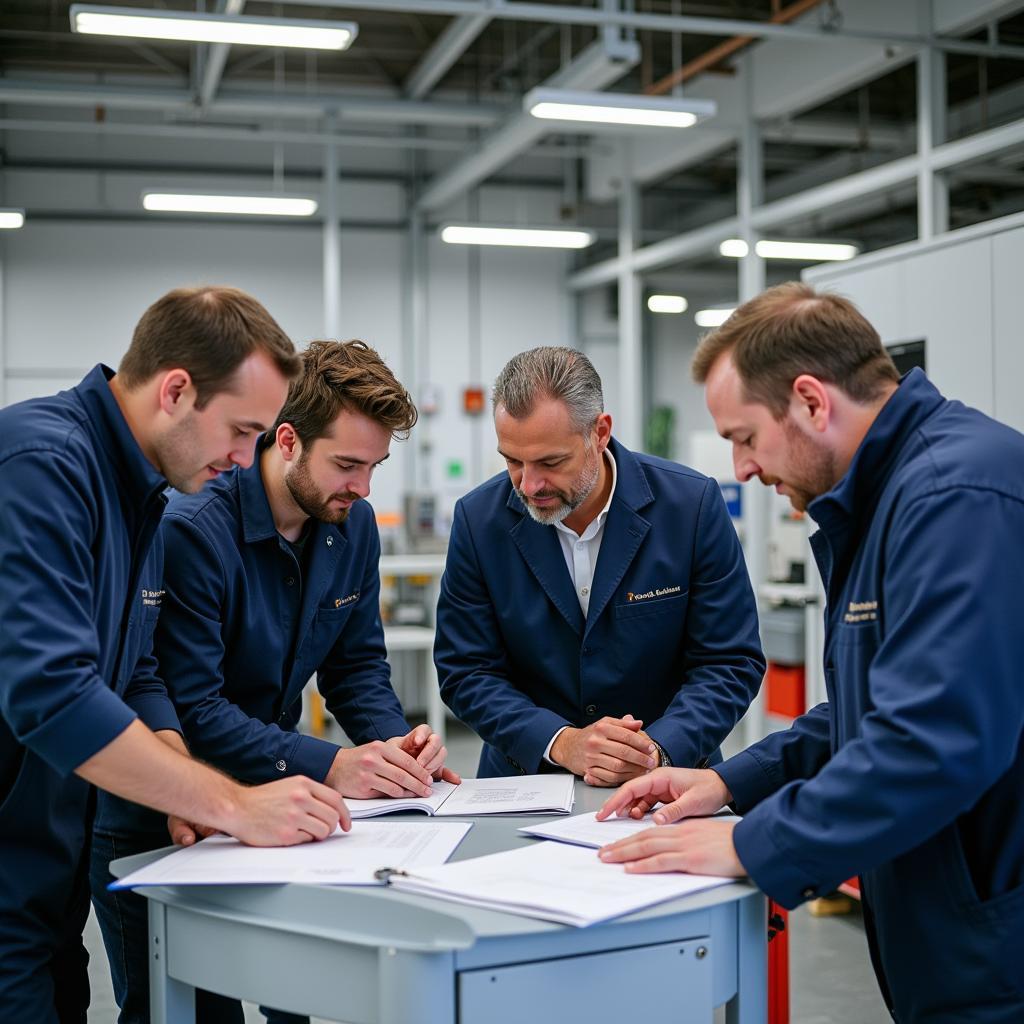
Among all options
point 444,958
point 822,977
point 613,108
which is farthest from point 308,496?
point 613,108

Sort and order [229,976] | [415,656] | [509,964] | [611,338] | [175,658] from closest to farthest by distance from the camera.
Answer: [509,964]
[229,976]
[175,658]
[415,656]
[611,338]

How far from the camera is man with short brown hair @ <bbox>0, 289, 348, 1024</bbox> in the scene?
1.40 metres

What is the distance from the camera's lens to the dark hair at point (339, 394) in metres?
1.97

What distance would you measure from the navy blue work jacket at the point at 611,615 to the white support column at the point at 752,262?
4.70 meters

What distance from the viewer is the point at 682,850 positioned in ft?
4.80

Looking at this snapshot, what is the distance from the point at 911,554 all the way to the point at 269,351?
34.6 inches

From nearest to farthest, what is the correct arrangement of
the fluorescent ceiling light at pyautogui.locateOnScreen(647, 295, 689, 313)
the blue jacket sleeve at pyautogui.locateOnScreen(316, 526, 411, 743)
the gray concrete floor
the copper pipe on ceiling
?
the blue jacket sleeve at pyautogui.locateOnScreen(316, 526, 411, 743) < the gray concrete floor < the copper pipe on ceiling < the fluorescent ceiling light at pyautogui.locateOnScreen(647, 295, 689, 313)

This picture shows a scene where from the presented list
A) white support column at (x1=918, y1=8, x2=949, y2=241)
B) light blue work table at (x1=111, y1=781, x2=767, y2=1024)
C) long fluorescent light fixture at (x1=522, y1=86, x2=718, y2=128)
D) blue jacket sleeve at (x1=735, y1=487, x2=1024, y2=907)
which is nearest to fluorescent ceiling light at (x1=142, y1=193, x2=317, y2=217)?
long fluorescent light fixture at (x1=522, y1=86, x2=718, y2=128)

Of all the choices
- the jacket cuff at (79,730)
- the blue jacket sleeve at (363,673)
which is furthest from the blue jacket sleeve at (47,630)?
the blue jacket sleeve at (363,673)

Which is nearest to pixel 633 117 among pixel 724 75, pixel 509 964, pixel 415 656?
pixel 724 75

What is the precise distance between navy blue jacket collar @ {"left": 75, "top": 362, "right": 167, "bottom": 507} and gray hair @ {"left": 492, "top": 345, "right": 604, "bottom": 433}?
692 mm

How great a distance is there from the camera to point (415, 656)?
7.32m

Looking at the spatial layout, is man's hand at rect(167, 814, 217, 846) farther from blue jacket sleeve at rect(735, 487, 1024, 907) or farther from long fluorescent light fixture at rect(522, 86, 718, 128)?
long fluorescent light fixture at rect(522, 86, 718, 128)

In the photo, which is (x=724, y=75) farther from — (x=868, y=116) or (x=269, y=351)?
(x=269, y=351)
